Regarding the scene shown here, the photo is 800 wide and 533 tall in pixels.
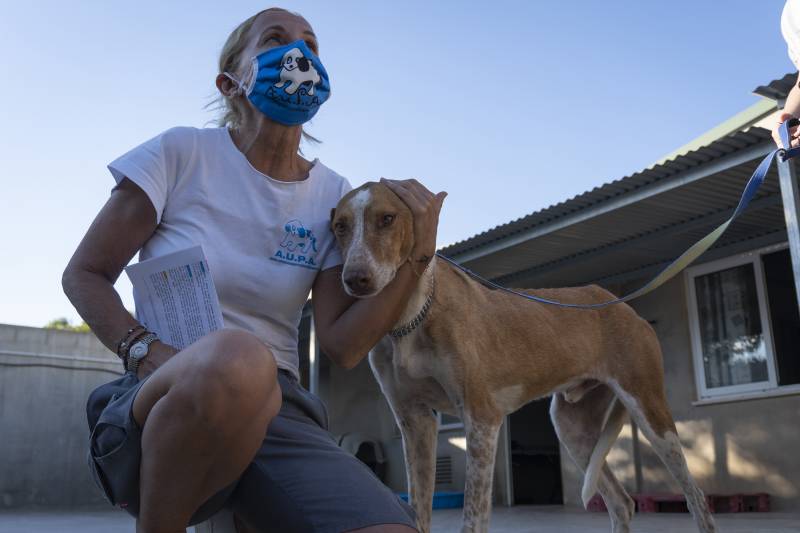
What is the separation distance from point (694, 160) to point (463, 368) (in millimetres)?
3684

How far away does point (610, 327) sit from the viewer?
4.63 meters

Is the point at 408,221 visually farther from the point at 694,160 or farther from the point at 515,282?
the point at 515,282

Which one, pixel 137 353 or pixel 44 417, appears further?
pixel 44 417

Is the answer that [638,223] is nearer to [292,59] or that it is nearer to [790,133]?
[790,133]

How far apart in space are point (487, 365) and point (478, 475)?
0.57m

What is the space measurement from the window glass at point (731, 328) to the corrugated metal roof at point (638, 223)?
48 centimetres

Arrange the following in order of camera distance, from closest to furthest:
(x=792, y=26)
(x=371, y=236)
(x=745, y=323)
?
(x=371, y=236) < (x=792, y=26) < (x=745, y=323)

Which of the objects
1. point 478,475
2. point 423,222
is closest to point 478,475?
point 478,475

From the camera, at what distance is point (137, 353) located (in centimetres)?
164

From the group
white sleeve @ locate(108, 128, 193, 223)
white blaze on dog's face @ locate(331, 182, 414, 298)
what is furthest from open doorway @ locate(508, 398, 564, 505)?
white sleeve @ locate(108, 128, 193, 223)

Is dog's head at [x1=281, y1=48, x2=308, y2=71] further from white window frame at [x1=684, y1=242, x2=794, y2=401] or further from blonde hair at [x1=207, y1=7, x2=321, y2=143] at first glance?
white window frame at [x1=684, y1=242, x2=794, y2=401]

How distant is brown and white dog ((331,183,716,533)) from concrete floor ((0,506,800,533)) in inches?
72.9

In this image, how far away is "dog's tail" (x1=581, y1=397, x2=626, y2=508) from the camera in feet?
14.1

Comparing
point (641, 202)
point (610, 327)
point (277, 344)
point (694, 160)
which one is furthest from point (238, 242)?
point (641, 202)
